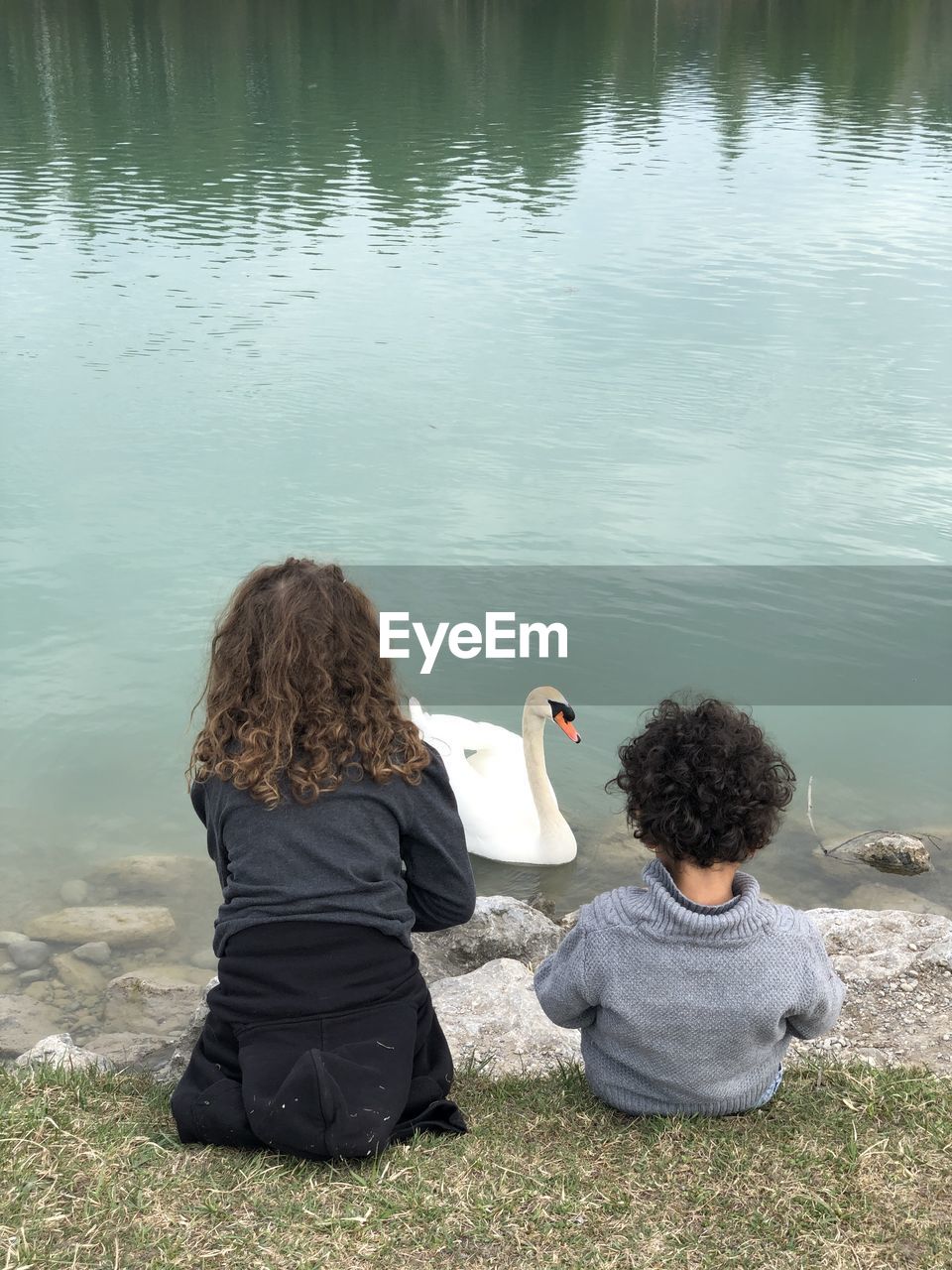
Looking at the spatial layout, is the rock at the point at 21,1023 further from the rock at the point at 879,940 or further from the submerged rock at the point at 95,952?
the rock at the point at 879,940

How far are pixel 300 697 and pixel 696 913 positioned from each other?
98 cm

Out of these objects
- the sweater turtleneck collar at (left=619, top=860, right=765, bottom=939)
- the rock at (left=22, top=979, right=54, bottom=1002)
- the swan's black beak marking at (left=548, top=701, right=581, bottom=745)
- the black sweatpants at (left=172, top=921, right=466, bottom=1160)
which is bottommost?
the rock at (left=22, top=979, right=54, bottom=1002)

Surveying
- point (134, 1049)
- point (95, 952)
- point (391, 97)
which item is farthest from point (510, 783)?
point (391, 97)

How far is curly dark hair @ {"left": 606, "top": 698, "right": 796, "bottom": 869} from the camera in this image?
270 cm

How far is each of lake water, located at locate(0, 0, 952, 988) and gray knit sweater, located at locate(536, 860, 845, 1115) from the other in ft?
9.40

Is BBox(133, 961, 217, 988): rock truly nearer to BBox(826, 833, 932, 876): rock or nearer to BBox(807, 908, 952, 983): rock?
BBox(807, 908, 952, 983): rock

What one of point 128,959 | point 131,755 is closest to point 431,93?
point 131,755

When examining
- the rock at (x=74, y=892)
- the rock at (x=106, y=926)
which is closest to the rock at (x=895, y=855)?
the rock at (x=106, y=926)

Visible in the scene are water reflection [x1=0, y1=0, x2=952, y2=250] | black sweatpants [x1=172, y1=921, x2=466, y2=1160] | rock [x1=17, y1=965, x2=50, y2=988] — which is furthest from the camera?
water reflection [x1=0, y1=0, x2=952, y2=250]

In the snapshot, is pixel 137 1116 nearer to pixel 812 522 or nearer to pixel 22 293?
pixel 812 522

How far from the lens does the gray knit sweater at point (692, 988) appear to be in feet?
8.97

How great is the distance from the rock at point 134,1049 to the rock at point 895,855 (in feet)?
10.3

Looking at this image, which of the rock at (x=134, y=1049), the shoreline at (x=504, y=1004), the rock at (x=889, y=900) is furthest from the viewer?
the rock at (x=889, y=900)

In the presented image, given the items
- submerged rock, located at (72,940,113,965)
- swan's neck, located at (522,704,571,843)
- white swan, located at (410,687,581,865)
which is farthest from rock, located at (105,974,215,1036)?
swan's neck, located at (522,704,571,843)
